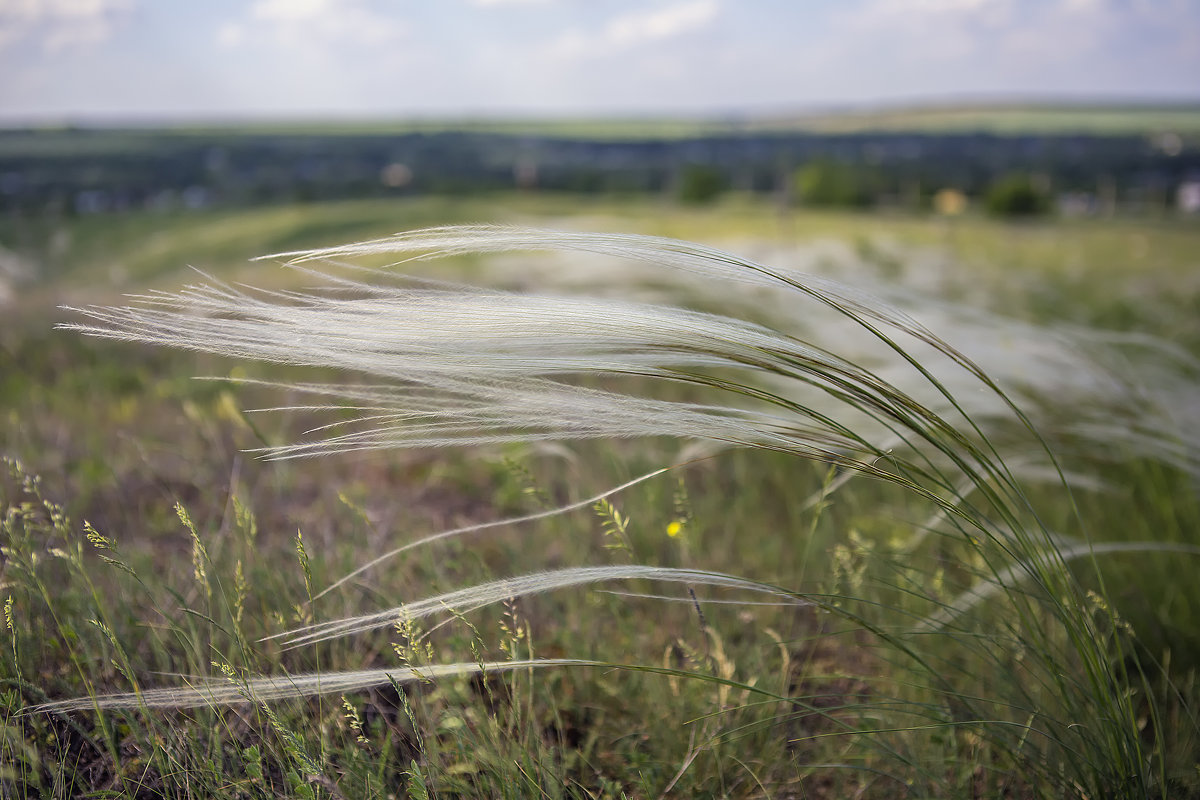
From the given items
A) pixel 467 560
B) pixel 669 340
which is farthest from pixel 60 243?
pixel 669 340

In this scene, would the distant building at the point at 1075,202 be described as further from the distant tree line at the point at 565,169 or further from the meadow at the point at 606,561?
the meadow at the point at 606,561

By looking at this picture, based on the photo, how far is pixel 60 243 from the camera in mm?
6066

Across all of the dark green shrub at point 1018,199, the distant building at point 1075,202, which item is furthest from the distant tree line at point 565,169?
the distant building at point 1075,202

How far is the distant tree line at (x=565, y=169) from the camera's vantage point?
25.6m

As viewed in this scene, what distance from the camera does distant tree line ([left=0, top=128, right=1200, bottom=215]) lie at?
25.6 metres

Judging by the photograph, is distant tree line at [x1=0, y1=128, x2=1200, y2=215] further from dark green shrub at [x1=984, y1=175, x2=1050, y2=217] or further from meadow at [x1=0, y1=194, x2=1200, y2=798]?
meadow at [x1=0, y1=194, x2=1200, y2=798]

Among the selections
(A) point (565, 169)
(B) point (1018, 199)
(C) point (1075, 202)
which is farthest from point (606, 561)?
(A) point (565, 169)

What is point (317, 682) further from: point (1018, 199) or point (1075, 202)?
point (1075, 202)

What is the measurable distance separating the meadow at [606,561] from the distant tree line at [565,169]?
1976 cm

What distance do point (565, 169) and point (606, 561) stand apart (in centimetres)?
4058

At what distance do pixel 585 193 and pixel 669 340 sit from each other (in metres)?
31.8

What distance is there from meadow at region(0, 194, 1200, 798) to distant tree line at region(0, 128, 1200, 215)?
19.8 meters

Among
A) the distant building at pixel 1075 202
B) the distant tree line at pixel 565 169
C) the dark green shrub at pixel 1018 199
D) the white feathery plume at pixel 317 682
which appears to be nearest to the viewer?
the white feathery plume at pixel 317 682

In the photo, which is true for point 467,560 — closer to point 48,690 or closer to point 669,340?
point 48,690
